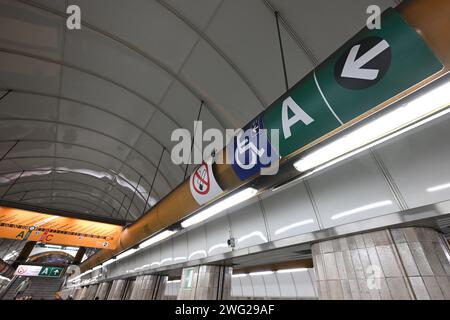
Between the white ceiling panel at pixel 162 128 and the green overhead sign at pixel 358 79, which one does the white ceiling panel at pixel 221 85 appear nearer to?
the white ceiling panel at pixel 162 128

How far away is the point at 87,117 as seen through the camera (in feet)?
22.8

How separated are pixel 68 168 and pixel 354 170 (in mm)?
12373

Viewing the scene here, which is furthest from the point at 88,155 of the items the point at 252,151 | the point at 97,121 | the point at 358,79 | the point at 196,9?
the point at 358,79

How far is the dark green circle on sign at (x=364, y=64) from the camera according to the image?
61.5 inches

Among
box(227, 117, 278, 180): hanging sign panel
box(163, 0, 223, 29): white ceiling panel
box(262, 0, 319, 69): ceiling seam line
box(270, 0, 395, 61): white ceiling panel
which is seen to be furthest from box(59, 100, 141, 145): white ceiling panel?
box(270, 0, 395, 61): white ceiling panel

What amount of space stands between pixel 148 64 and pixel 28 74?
3300 millimetres

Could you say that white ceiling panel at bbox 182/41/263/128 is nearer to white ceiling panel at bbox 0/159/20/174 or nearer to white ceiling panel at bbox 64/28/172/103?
white ceiling panel at bbox 64/28/172/103

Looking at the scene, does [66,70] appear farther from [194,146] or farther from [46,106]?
[194,146]

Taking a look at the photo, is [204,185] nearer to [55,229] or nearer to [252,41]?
[252,41]

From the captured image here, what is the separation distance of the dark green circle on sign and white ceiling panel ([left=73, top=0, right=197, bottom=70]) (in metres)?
3.45

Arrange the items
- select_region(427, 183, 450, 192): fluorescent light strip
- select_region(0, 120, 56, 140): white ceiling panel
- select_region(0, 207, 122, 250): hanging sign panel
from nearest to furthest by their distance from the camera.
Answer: select_region(427, 183, 450, 192): fluorescent light strip, select_region(0, 207, 122, 250): hanging sign panel, select_region(0, 120, 56, 140): white ceiling panel

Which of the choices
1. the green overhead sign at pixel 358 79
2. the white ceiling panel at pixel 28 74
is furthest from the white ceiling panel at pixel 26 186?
the green overhead sign at pixel 358 79

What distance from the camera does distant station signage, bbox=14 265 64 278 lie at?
22812mm
